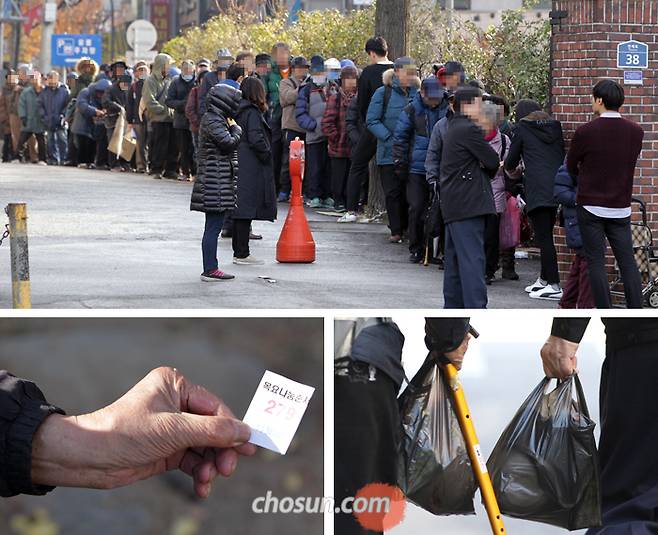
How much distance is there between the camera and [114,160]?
26938mm

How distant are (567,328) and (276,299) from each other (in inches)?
254

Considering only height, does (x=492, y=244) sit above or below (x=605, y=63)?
below

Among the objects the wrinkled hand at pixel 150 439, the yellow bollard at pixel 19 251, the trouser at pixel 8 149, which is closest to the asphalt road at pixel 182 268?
the yellow bollard at pixel 19 251

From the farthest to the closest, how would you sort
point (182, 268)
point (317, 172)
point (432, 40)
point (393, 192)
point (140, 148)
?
point (140, 148), point (432, 40), point (317, 172), point (393, 192), point (182, 268)

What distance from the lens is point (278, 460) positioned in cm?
497

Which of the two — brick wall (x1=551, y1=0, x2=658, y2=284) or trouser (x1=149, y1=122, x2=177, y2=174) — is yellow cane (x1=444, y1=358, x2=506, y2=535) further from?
trouser (x1=149, y1=122, x2=177, y2=174)

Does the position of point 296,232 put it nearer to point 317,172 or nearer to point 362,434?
point 317,172

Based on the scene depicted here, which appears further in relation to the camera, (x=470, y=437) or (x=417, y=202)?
(x=417, y=202)

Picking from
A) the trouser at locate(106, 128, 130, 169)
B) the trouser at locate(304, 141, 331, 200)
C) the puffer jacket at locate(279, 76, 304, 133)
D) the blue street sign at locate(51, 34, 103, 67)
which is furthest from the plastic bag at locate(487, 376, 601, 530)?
the blue street sign at locate(51, 34, 103, 67)

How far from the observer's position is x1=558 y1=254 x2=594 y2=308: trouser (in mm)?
11234

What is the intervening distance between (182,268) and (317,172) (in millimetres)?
5743

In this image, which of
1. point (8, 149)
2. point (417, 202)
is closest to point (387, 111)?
point (417, 202)

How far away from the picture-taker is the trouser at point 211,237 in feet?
39.7

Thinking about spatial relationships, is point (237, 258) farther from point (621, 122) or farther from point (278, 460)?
point (278, 460)
